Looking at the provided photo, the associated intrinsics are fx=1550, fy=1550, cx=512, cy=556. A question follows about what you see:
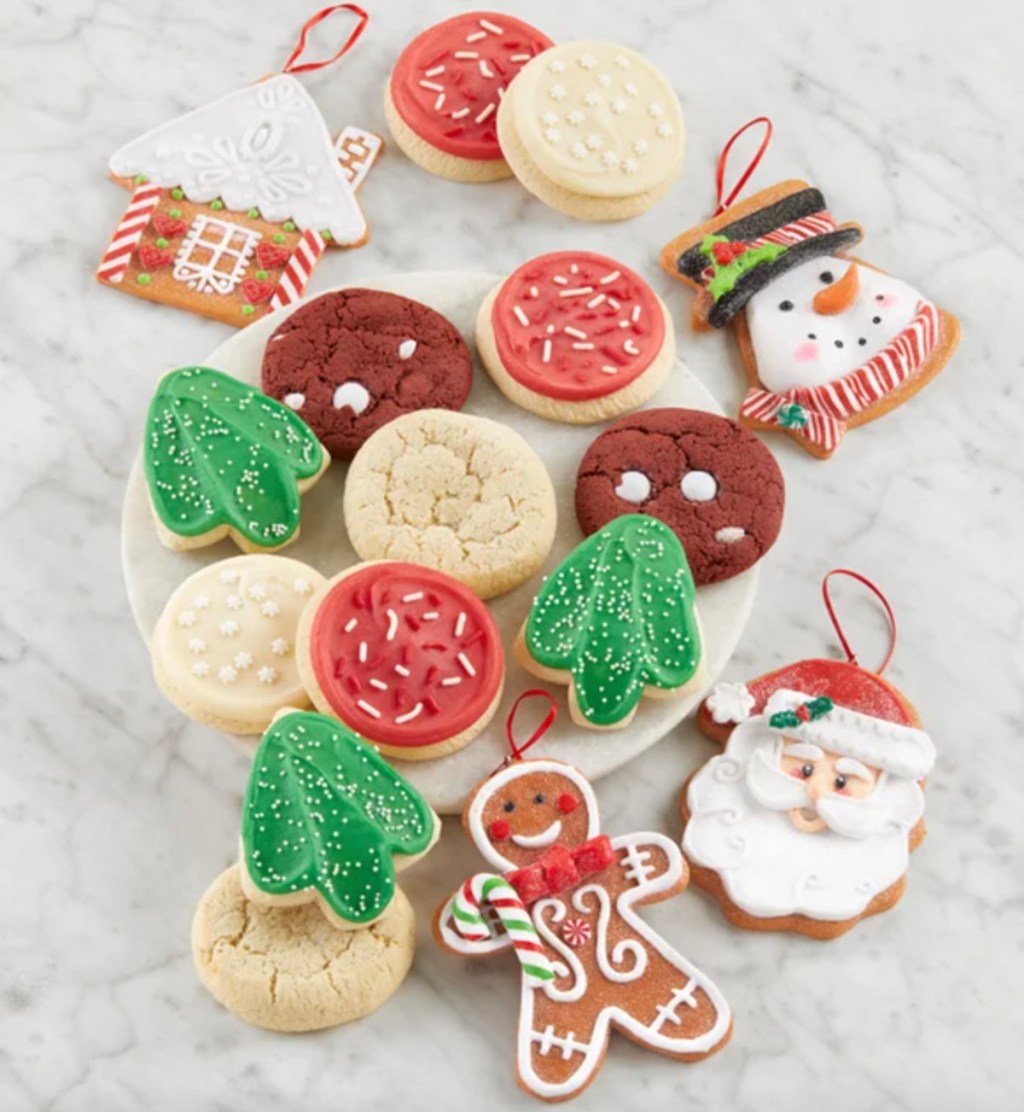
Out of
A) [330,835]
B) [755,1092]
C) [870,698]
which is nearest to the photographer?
[330,835]

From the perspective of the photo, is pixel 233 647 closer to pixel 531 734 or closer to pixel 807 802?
pixel 531 734

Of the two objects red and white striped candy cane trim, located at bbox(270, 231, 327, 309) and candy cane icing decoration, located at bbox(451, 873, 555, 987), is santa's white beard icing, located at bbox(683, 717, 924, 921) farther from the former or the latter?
red and white striped candy cane trim, located at bbox(270, 231, 327, 309)

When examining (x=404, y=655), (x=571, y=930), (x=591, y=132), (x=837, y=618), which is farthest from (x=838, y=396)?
(x=571, y=930)

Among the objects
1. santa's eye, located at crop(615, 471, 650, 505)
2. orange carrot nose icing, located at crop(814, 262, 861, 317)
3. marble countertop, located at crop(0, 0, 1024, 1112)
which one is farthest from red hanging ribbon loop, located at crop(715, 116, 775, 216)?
santa's eye, located at crop(615, 471, 650, 505)

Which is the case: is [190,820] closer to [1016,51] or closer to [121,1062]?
[121,1062]

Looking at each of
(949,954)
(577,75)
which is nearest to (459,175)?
(577,75)

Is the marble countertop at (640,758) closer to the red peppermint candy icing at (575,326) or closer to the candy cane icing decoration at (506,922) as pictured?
the candy cane icing decoration at (506,922)
